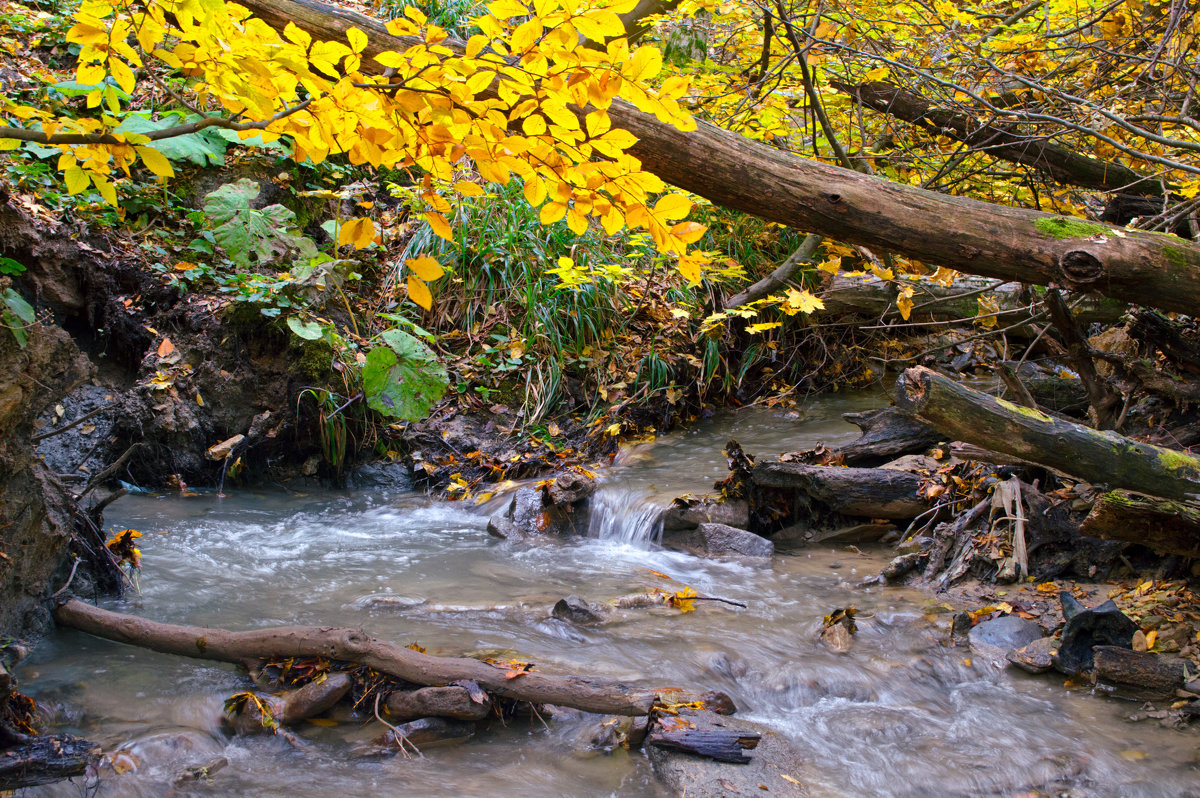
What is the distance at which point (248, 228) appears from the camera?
611 cm

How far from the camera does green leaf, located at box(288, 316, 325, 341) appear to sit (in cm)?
563

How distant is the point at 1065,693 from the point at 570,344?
492 centimetres

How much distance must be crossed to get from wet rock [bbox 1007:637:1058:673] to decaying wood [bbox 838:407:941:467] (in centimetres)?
184

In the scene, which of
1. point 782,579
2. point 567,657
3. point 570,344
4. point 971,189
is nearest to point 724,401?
point 570,344

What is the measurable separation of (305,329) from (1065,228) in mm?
4862

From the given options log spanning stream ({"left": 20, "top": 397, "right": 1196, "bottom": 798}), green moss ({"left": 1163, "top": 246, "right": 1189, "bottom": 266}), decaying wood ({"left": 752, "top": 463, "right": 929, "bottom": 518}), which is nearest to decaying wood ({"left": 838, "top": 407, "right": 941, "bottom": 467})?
decaying wood ({"left": 752, "top": 463, "right": 929, "bottom": 518})

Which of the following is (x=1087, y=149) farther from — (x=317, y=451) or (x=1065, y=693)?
(x=317, y=451)

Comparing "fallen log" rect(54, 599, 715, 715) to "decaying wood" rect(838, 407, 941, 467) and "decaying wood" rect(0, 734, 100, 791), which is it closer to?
"decaying wood" rect(0, 734, 100, 791)

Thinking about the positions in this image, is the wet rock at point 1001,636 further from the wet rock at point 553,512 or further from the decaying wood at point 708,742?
the wet rock at point 553,512

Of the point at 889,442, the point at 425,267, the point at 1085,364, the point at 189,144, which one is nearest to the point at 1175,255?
the point at 1085,364

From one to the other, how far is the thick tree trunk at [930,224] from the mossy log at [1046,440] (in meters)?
0.49

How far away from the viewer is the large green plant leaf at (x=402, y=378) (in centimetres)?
568

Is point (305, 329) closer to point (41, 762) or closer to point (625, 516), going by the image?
point (625, 516)

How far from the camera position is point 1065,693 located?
2877mm
